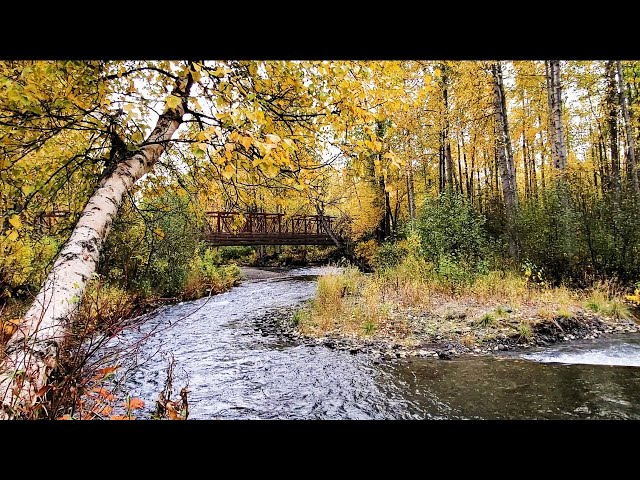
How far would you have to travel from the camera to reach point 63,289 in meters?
2.61

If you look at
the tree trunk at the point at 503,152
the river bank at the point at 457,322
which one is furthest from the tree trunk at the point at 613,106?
the river bank at the point at 457,322

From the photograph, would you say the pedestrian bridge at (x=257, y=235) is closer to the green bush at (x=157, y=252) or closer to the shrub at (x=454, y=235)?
the green bush at (x=157, y=252)

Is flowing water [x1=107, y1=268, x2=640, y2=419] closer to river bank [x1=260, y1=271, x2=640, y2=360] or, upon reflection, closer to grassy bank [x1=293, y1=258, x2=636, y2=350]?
river bank [x1=260, y1=271, x2=640, y2=360]

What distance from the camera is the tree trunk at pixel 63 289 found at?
2.14m

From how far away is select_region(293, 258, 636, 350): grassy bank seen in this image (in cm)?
718

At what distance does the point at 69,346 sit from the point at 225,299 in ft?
33.8

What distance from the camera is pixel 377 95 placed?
3.06 metres

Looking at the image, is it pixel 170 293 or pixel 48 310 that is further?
pixel 170 293

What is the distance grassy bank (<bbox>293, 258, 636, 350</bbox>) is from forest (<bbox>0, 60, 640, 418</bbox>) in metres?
0.07

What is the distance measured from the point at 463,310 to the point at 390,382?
3.59m

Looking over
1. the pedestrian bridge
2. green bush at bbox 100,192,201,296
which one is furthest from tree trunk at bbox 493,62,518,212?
the pedestrian bridge

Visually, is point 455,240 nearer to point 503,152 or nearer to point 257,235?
point 503,152
